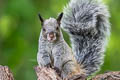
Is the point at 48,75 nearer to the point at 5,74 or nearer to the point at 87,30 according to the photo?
the point at 5,74

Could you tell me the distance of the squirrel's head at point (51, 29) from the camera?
30.7 feet

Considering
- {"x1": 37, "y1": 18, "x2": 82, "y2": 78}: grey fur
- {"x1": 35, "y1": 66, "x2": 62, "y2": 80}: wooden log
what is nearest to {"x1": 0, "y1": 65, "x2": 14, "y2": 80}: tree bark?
{"x1": 35, "y1": 66, "x2": 62, "y2": 80}: wooden log

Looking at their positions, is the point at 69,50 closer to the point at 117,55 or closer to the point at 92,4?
the point at 92,4

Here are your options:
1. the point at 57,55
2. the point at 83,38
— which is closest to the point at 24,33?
the point at 83,38

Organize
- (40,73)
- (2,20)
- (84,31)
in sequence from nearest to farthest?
(40,73)
(84,31)
(2,20)

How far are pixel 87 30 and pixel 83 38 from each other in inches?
7.6

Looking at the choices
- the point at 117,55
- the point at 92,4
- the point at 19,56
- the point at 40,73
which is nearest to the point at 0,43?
the point at 19,56

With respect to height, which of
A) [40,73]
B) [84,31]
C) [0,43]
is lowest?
[40,73]

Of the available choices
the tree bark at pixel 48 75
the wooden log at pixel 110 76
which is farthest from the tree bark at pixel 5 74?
the wooden log at pixel 110 76

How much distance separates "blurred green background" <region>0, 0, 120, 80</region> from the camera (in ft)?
46.2

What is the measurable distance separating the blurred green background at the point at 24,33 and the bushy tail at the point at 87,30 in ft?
11.7

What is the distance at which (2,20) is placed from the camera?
46.0 ft

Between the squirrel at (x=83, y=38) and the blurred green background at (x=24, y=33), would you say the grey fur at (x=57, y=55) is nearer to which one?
the squirrel at (x=83, y=38)

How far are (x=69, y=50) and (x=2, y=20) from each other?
4.54 metres
